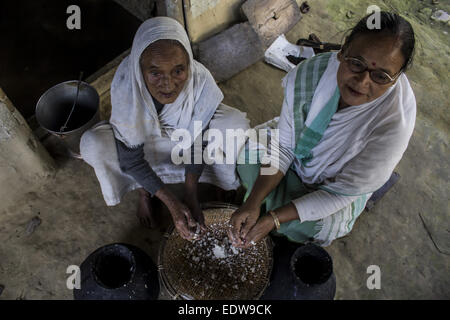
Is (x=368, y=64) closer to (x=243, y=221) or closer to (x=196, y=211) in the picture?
(x=243, y=221)

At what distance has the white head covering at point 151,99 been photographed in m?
1.52

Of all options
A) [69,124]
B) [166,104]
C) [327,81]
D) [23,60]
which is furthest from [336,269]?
[23,60]

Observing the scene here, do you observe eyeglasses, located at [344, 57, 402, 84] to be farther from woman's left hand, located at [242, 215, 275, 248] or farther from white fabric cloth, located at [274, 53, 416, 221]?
woman's left hand, located at [242, 215, 275, 248]

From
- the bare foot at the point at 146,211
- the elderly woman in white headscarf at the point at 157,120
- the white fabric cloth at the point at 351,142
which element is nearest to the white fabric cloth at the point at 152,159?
the elderly woman in white headscarf at the point at 157,120

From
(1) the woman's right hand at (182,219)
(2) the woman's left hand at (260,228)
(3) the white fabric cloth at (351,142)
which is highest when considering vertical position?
(3) the white fabric cloth at (351,142)

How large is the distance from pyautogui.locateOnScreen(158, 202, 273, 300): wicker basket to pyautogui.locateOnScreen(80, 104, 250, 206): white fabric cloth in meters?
0.40

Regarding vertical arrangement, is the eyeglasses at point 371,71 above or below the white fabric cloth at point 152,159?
above

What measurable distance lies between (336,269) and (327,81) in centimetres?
126

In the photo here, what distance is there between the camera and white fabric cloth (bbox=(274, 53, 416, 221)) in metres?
1.44

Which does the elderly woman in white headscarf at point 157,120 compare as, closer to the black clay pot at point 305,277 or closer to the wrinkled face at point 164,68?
the wrinkled face at point 164,68

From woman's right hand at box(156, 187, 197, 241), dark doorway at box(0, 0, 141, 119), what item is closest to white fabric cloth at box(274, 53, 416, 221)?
woman's right hand at box(156, 187, 197, 241)

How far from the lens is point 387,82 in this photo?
1.26 meters

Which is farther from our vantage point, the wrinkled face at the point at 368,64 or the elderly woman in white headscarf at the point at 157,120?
the elderly woman in white headscarf at the point at 157,120
